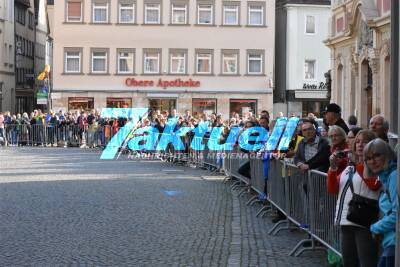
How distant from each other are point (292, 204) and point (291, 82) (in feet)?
161

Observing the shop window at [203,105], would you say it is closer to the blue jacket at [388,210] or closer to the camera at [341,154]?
the camera at [341,154]

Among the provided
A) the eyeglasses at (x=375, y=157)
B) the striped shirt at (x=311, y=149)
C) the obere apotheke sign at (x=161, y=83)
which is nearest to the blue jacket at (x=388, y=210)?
the eyeglasses at (x=375, y=157)

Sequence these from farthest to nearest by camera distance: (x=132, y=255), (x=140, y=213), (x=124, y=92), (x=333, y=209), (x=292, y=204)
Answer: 1. (x=124, y=92)
2. (x=140, y=213)
3. (x=292, y=204)
4. (x=132, y=255)
5. (x=333, y=209)

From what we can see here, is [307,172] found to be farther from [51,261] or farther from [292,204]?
[51,261]

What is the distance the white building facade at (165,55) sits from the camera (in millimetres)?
55781

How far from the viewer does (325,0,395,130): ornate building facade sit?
2378 cm

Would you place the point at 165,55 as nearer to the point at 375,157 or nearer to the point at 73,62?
the point at 73,62

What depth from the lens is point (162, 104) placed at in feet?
185

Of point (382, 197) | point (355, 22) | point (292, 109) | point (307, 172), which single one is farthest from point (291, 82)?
point (382, 197)

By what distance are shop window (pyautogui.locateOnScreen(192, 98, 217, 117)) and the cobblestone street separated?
35025mm

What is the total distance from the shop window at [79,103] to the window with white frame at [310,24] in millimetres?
16967

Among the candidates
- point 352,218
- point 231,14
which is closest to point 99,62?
point 231,14

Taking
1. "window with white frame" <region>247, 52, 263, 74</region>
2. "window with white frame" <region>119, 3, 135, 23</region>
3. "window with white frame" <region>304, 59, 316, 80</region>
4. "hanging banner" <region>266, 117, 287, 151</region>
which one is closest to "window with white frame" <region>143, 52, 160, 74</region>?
"window with white frame" <region>119, 3, 135, 23</region>

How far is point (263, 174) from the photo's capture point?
14484 millimetres
